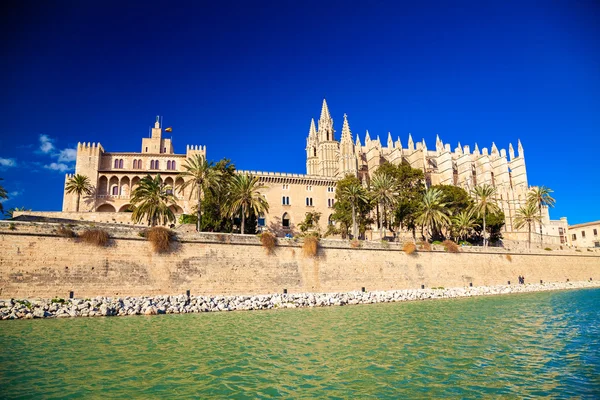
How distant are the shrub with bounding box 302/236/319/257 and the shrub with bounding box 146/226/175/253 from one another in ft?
30.5

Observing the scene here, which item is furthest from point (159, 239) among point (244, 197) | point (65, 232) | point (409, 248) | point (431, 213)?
point (431, 213)

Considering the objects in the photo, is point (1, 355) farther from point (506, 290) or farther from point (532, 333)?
point (506, 290)

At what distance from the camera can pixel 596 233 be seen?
6744 centimetres

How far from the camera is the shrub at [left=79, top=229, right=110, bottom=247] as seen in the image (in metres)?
21.9

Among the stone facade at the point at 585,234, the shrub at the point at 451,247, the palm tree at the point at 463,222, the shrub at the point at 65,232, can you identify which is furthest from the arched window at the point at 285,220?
the stone facade at the point at 585,234

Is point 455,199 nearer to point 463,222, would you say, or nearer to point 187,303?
point 463,222

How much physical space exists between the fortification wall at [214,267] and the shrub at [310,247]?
372 mm

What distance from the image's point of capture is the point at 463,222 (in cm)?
4594

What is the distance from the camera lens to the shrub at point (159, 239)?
77.9 ft

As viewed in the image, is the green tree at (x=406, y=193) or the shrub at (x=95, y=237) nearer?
the shrub at (x=95, y=237)

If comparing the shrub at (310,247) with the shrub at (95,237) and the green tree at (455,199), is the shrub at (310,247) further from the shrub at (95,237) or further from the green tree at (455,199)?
the green tree at (455,199)

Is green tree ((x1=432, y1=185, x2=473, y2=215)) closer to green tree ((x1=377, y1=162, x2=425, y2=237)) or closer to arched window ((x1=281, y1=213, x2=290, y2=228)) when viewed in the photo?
green tree ((x1=377, y1=162, x2=425, y2=237))

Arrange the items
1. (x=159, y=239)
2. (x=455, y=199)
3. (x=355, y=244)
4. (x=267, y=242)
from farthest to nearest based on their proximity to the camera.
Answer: (x=455, y=199)
(x=355, y=244)
(x=267, y=242)
(x=159, y=239)

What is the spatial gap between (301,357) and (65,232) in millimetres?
16297
